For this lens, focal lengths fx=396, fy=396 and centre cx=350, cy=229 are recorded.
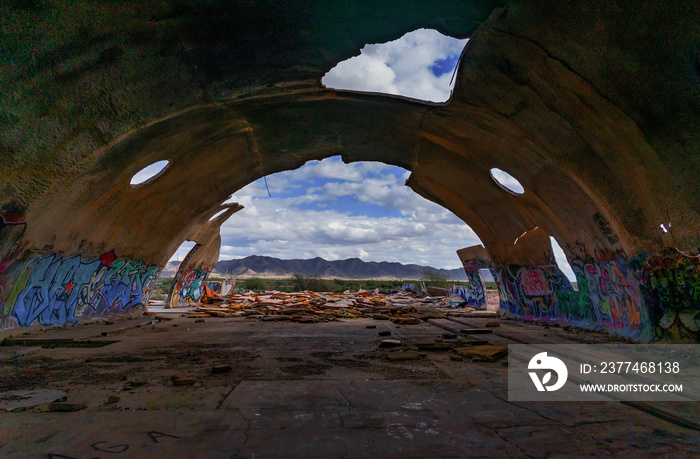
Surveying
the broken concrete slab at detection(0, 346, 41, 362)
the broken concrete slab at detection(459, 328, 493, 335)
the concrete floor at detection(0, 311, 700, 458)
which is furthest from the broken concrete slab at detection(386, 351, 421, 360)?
the broken concrete slab at detection(0, 346, 41, 362)

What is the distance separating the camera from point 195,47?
6.36m

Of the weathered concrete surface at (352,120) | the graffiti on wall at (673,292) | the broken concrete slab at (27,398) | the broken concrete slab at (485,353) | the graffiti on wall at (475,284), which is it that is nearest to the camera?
the broken concrete slab at (27,398)

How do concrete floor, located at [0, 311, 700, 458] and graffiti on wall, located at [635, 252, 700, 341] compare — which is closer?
concrete floor, located at [0, 311, 700, 458]

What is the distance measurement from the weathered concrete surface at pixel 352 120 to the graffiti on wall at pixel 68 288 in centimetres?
7

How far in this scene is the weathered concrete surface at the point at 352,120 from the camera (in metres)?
5.70

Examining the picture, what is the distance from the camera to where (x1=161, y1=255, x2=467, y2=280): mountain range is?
137m

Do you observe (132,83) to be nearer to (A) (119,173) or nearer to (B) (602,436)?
(A) (119,173)

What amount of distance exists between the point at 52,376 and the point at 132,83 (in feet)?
15.7

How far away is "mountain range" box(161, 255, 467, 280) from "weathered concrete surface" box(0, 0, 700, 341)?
123860 millimetres

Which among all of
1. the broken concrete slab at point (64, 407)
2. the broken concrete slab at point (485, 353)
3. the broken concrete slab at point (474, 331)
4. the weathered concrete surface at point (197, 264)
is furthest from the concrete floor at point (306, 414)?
the weathered concrete surface at point (197, 264)

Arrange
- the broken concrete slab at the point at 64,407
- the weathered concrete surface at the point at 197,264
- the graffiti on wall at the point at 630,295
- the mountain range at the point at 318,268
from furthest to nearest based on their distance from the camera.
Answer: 1. the mountain range at the point at 318,268
2. the weathered concrete surface at the point at 197,264
3. the graffiti on wall at the point at 630,295
4. the broken concrete slab at the point at 64,407

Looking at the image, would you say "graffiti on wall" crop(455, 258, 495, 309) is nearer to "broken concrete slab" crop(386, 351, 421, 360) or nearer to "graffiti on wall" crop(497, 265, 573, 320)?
"graffiti on wall" crop(497, 265, 573, 320)

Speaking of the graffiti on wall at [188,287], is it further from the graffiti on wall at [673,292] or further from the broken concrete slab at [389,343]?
the graffiti on wall at [673,292]

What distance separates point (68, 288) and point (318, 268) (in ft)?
435
